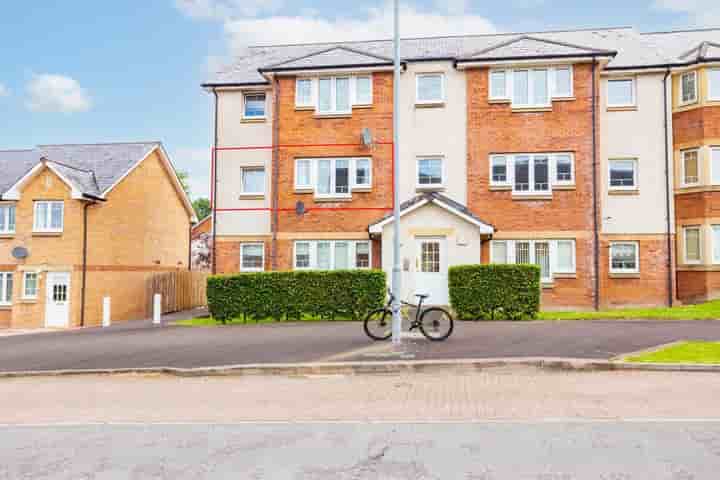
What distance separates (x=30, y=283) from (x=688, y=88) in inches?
1099

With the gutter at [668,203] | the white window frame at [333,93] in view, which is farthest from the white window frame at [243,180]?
the gutter at [668,203]

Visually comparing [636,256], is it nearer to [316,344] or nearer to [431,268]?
[431,268]

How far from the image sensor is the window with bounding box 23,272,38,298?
26062 mm

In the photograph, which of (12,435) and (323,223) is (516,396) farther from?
(323,223)

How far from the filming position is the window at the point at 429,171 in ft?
75.7

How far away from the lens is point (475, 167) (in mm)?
22766

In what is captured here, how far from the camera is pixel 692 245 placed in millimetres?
23047

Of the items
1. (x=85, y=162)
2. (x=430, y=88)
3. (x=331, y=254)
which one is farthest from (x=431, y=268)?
(x=85, y=162)

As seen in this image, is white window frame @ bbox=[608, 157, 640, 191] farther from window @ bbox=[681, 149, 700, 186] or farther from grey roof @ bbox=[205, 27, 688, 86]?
grey roof @ bbox=[205, 27, 688, 86]

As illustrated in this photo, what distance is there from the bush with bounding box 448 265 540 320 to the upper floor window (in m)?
8.34

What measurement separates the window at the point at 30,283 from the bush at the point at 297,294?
11.9 m

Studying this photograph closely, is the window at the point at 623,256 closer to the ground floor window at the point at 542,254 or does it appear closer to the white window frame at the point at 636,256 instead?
the white window frame at the point at 636,256

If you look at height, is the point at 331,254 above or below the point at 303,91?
below

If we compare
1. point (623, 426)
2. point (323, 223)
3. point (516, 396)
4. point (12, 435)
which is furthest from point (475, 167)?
point (12, 435)
